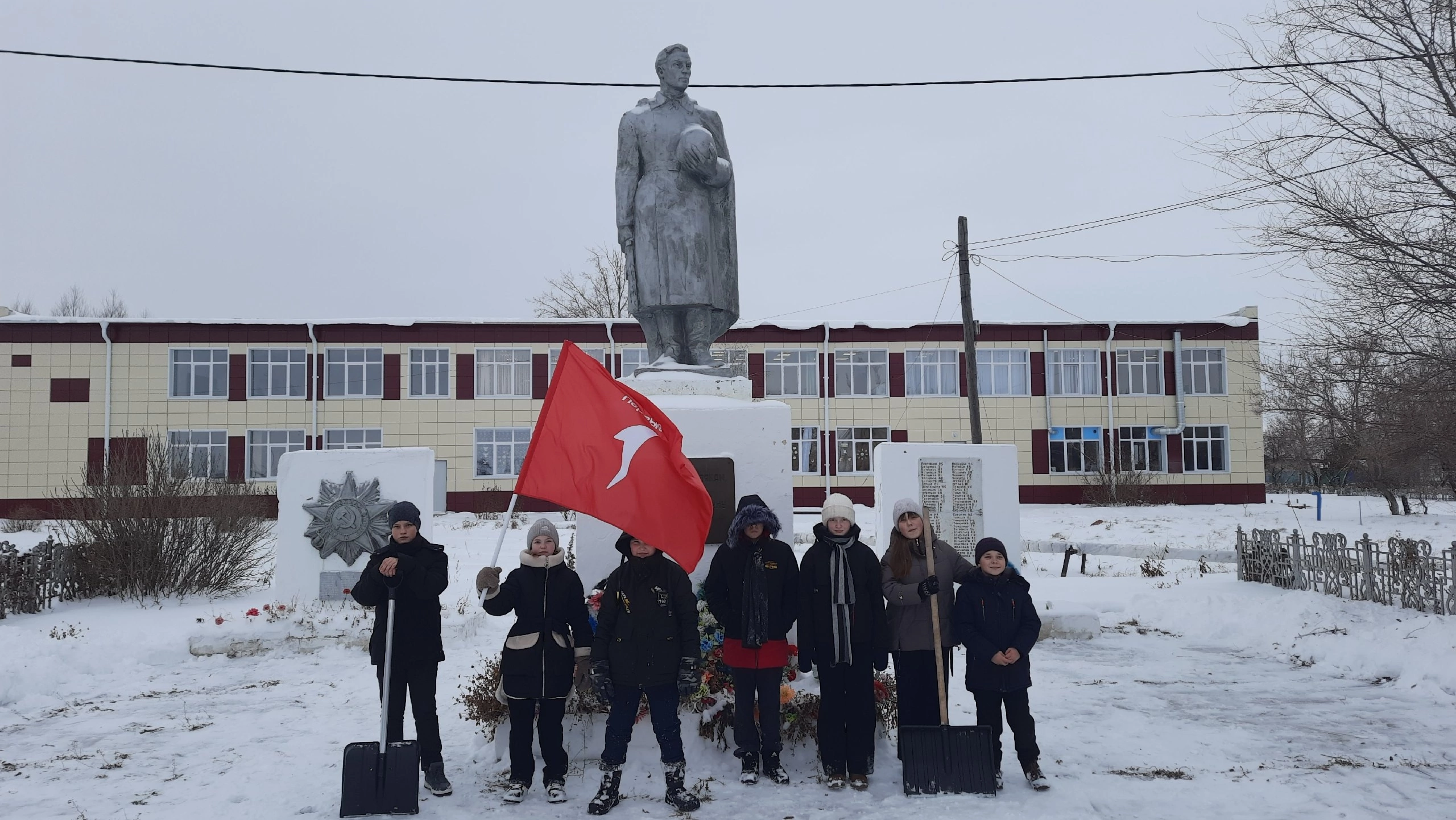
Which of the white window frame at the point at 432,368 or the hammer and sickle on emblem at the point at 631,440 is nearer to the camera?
the hammer and sickle on emblem at the point at 631,440

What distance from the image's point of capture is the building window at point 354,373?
29672 millimetres

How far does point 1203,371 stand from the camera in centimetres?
3188

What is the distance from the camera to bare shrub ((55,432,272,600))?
11188 mm

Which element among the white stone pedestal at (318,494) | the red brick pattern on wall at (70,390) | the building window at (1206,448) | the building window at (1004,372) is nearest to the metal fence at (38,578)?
the white stone pedestal at (318,494)

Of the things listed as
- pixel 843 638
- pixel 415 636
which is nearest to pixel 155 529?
pixel 415 636

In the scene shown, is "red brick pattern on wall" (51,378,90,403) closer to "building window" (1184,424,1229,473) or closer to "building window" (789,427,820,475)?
"building window" (789,427,820,475)

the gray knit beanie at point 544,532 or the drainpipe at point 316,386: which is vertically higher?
the drainpipe at point 316,386

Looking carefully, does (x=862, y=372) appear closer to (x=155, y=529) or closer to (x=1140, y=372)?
(x=1140, y=372)

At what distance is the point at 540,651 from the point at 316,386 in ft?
88.8

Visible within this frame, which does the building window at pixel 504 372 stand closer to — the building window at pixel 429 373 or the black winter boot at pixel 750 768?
the building window at pixel 429 373

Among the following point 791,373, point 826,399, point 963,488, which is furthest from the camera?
point 791,373

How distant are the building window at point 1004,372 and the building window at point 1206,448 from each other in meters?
5.56

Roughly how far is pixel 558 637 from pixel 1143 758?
3469 mm

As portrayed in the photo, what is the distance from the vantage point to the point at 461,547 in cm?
1714
